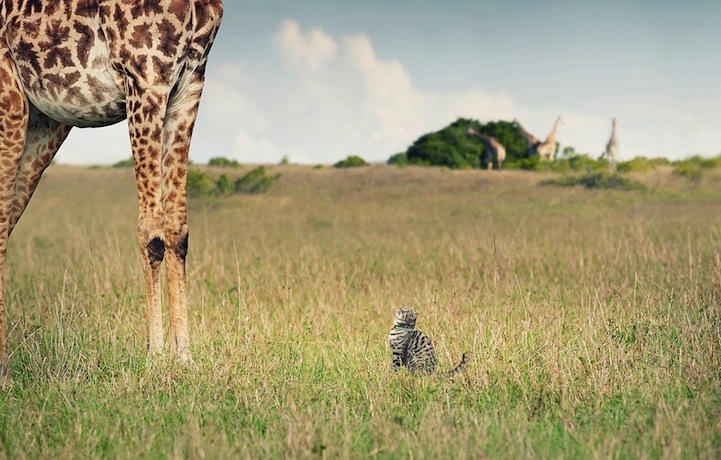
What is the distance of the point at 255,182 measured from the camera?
824 inches

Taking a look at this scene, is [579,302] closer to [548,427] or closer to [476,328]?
[476,328]

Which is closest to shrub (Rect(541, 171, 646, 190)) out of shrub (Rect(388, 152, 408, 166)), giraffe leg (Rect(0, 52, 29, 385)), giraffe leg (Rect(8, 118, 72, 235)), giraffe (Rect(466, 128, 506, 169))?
giraffe (Rect(466, 128, 506, 169))

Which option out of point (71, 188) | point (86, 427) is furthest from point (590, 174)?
point (86, 427)

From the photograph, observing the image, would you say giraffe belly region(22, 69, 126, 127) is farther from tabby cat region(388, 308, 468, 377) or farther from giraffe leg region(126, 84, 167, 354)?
tabby cat region(388, 308, 468, 377)

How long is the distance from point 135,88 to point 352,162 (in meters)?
18.3

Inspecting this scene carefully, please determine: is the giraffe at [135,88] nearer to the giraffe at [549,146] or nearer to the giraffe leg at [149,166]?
the giraffe leg at [149,166]

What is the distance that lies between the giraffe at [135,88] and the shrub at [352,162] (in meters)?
17.4

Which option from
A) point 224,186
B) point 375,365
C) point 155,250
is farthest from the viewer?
point 224,186

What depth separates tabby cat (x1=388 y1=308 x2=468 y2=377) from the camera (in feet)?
20.5

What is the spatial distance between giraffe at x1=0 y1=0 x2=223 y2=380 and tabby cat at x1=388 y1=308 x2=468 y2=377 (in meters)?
1.75

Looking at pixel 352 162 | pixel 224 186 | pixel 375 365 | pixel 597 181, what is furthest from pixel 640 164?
pixel 375 365

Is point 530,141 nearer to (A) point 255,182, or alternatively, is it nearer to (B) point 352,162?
(B) point 352,162

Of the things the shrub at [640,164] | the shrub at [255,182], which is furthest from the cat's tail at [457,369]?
the shrub at [640,164]

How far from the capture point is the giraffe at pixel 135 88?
21.9 feet
